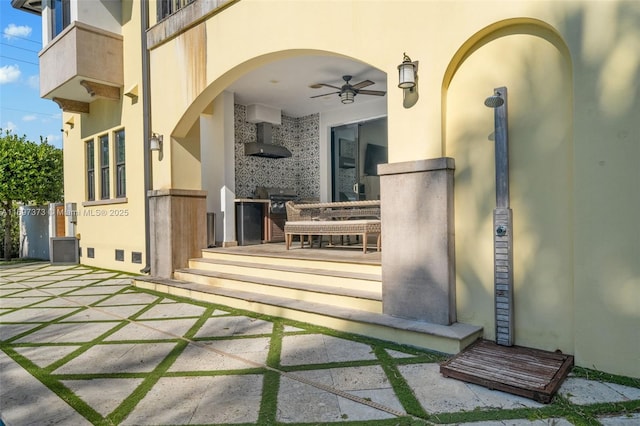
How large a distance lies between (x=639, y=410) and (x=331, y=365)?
173cm

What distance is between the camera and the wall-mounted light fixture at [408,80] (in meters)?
3.21

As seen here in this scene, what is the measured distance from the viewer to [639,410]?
6.81 ft

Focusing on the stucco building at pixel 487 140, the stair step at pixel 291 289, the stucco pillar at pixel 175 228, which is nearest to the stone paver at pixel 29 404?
the stair step at pixel 291 289

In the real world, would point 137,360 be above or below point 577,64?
below

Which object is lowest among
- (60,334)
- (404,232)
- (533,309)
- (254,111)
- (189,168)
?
(60,334)

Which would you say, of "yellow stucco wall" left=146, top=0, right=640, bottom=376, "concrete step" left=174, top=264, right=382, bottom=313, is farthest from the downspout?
"yellow stucco wall" left=146, top=0, right=640, bottom=376

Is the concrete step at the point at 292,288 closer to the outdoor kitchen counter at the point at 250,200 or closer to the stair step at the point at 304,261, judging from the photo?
the stair step at the point at 304,261

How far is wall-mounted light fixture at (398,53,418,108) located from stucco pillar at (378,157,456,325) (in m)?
0.54

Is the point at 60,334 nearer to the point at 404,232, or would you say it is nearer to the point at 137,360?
the point at 137,360

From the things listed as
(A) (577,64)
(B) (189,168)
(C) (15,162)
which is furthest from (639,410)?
(C) (15,162)

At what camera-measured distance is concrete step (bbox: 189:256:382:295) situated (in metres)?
3.91

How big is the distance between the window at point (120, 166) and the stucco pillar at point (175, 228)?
1.71 meters

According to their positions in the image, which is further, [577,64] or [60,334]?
[60,334]

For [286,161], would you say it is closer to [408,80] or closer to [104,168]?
[104,168]
